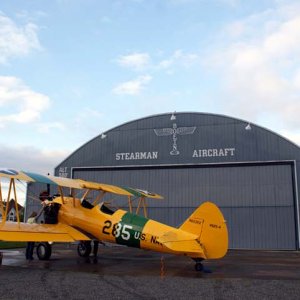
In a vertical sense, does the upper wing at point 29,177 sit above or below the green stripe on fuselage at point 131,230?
above

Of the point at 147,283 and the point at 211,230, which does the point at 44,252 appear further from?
the point at 211,230

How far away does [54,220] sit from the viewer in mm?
14320

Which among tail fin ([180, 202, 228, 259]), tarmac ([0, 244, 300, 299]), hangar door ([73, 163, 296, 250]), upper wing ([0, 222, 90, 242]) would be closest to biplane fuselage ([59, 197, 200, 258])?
tail fin ([180, 202, 228, 259])

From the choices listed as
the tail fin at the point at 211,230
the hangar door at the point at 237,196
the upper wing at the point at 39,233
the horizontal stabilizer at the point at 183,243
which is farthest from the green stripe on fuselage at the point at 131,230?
the hangar door at the point at 237,196

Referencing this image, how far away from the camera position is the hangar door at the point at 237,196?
2170cm

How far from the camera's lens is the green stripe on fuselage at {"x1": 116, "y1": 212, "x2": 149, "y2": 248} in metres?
11.9

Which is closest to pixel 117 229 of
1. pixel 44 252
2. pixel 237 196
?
pixel 44 252

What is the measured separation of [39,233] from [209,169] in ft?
44.4

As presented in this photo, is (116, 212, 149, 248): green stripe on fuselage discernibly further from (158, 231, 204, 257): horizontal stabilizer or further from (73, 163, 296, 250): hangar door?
(73, 163, 296, 250): hangar door

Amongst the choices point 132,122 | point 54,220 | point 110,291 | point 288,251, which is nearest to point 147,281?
point 110,291

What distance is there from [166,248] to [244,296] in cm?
386

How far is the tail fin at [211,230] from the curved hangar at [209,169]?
12246 mm

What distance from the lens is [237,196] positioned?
2261 cm

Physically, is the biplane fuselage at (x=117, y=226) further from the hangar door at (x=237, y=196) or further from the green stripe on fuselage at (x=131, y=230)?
the hangar door at (x=237, y=196)
